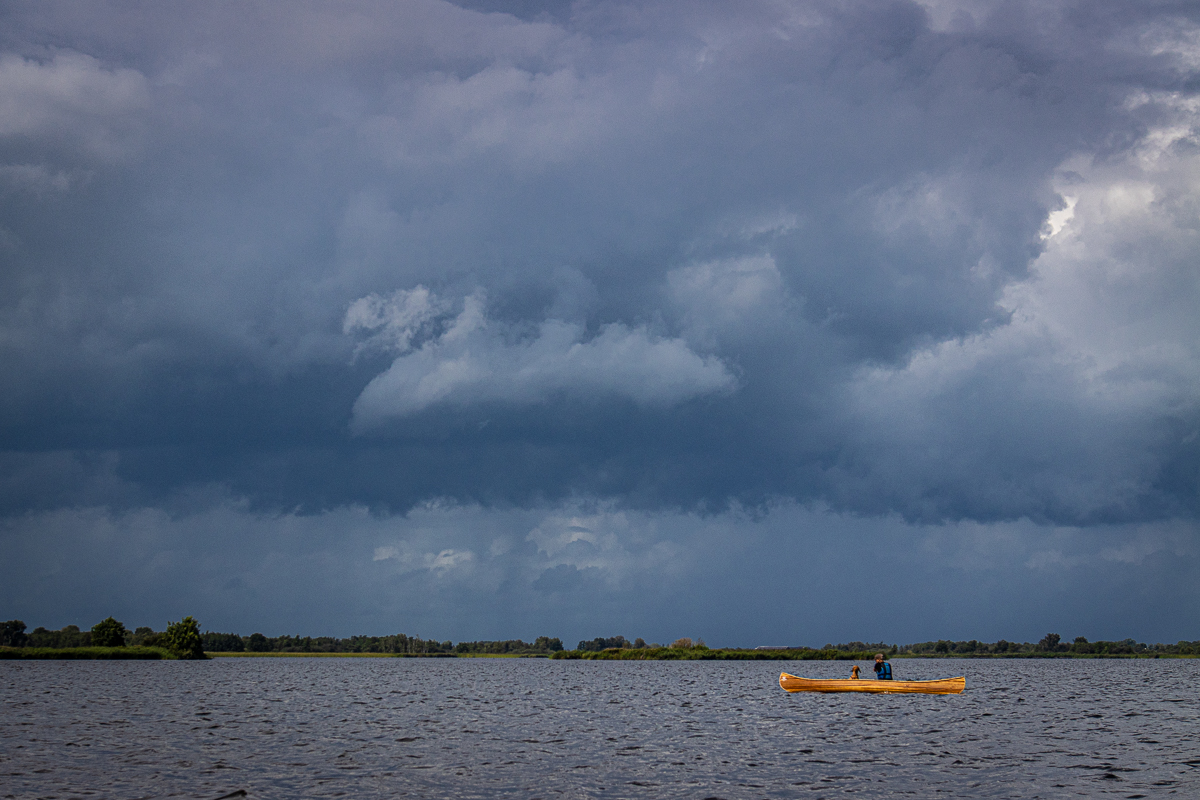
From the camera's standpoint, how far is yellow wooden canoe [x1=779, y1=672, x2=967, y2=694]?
84.9m

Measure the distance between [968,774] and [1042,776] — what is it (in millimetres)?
3064

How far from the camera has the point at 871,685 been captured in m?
85.1

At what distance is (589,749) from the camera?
157 ft

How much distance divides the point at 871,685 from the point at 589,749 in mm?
46204

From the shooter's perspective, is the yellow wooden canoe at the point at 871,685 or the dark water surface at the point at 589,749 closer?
the dark water surface at the point at 589,749

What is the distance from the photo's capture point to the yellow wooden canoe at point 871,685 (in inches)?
3344

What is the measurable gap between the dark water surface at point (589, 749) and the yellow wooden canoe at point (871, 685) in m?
1.95

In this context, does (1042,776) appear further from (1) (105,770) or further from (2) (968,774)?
(1) (105,770)

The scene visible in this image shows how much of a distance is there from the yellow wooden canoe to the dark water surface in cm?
195

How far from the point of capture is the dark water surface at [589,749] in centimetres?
3559

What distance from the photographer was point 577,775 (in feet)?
127

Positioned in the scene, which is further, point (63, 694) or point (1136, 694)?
point (1136, 694)

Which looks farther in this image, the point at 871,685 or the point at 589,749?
the point at 871,685

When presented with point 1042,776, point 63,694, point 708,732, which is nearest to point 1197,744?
point 1042,776
